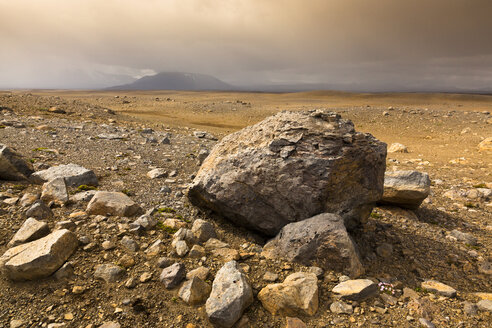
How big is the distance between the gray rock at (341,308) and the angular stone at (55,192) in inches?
266

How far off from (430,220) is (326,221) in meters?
5.13

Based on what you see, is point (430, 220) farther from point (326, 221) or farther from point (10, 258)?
point (10, 258)

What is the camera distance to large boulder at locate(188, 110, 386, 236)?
623cm

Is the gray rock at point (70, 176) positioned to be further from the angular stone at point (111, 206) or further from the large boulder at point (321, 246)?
the large boulder at point (321, 246)

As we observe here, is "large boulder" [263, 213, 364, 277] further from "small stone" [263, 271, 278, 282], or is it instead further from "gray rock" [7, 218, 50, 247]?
"gray rock" [7, 218, 50, 247]

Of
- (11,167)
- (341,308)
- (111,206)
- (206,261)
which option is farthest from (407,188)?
(11,167)

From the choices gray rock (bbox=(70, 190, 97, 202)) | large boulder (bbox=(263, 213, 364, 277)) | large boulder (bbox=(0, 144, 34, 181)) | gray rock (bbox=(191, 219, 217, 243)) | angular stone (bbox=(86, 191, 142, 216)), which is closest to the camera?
large boulder (bbox=(263, 213, 364, 277))

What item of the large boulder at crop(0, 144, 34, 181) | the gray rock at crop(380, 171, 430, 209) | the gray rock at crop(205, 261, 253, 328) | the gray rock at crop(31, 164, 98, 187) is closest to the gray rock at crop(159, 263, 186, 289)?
the gray rock at crop(205, 261, 253, 328)

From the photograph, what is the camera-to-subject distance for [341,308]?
471 cm

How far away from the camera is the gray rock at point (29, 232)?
5414 millimetres

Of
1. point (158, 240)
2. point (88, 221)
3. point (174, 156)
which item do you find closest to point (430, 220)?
point (158, 240)

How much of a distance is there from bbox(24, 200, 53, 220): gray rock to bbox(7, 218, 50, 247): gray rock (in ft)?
1.47

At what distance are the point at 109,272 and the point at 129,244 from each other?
793mm

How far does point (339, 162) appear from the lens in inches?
242
